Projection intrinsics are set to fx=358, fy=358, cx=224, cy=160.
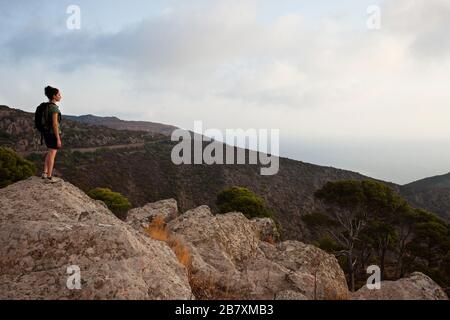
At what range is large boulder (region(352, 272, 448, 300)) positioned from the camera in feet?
21.0

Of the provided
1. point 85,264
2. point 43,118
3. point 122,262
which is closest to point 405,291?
point 122,262

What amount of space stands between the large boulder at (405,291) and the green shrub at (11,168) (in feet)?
100

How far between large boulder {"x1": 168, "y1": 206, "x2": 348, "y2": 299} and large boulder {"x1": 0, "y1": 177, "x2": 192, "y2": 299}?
5.37 ft

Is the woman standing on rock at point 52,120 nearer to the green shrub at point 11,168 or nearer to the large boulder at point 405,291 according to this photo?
the large boulder at point 405,291

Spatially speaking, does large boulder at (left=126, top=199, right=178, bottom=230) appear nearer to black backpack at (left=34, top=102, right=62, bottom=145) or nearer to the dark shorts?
the dark shorts

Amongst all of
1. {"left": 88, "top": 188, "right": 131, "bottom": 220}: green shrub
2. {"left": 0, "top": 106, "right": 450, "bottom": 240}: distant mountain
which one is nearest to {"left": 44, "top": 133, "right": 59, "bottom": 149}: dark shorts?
{"left": 88, "top": 188, "right": 131, "bottom": 220}: green shrub

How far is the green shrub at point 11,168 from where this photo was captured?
29812 millimetres

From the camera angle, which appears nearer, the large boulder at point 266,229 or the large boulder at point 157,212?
the large boulder at point 157,212

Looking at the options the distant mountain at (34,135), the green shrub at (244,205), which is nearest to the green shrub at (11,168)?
the green shrub at (244,205)

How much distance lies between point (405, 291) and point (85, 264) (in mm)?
5526
